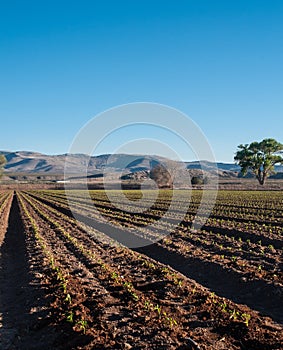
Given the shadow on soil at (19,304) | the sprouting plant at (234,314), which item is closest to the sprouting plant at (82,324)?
the shadow on soil at (19,304)

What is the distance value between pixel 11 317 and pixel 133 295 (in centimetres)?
256

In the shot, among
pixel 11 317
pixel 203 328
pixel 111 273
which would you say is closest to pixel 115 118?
pixel 111 273

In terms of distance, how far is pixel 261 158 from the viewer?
7738 centimetres

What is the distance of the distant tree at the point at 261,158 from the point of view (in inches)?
3024

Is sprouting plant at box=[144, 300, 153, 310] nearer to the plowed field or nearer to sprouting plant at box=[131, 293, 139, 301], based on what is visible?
the plowed field

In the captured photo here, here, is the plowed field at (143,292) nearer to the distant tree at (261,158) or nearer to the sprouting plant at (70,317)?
the sprouting plant at (70,317)

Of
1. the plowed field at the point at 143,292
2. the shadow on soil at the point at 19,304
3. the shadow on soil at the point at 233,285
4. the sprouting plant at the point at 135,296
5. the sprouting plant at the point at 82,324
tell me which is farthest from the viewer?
the shadow on soil at the point at 233,285

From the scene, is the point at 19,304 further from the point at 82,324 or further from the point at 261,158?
the point at 261,158

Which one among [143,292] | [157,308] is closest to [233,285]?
[143,292]

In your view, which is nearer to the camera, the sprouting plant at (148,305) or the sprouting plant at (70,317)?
the sprouting plant at (70,317)

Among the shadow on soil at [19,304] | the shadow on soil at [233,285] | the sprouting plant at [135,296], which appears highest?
the sprouting plant at [135,296]

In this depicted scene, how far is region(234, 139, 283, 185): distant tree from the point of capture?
76812mm

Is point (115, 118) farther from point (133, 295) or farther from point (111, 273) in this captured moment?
point (133, 295)

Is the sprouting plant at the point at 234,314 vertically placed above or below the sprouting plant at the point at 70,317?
above
